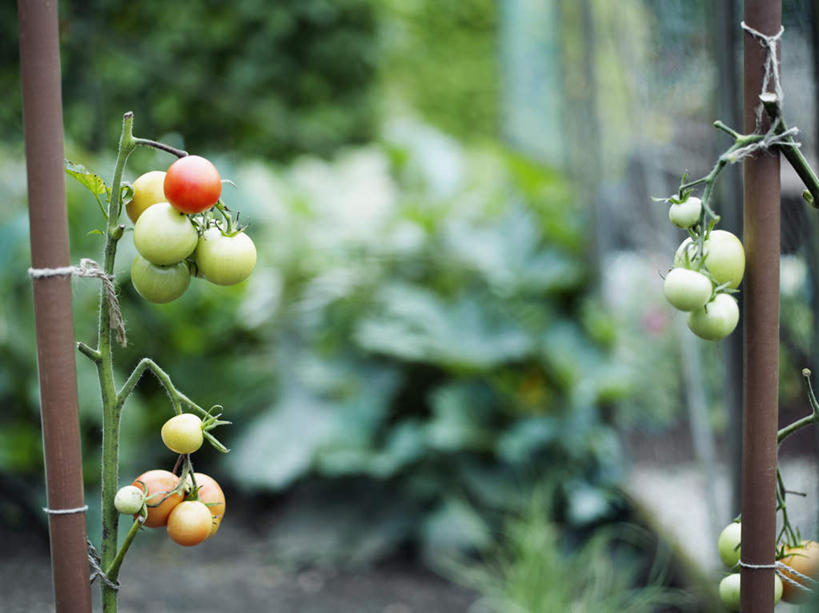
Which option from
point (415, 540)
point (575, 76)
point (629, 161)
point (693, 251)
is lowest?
point (415, 540)

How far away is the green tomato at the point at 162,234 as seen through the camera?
22.8 inches

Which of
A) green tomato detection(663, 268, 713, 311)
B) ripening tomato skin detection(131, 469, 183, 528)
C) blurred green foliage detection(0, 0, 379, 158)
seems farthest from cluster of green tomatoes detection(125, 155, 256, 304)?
blurred green foliage detection(0, 0, 379, 158)

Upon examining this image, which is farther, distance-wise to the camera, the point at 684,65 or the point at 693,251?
the point at 684,65

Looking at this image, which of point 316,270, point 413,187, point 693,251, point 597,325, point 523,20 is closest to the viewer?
point 693,251

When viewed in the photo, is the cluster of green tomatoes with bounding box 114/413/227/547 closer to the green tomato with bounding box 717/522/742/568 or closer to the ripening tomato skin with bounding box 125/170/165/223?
the ripening tomato skin with bounding box 125/170/165/223

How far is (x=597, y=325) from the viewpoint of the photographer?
99.0 inches

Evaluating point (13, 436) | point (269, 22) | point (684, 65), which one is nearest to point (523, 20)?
point (269, 22)

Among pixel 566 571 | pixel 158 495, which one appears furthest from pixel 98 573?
pixel 566 571

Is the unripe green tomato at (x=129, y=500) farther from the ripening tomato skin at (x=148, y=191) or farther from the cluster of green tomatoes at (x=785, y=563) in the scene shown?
the cluster of green tomatoes at (x=785, y=563)

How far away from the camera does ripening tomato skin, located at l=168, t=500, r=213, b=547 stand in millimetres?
601

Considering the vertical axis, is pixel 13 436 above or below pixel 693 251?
below

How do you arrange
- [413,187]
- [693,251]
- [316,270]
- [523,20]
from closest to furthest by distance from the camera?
[693,251] < [316,270] < [413,187] < [523,20]

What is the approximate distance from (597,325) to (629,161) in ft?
1.65

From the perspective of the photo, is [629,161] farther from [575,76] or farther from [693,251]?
[693,251]
